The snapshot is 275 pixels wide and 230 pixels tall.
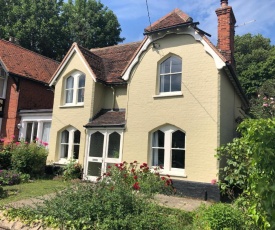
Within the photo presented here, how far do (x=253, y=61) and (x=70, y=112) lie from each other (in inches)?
1260

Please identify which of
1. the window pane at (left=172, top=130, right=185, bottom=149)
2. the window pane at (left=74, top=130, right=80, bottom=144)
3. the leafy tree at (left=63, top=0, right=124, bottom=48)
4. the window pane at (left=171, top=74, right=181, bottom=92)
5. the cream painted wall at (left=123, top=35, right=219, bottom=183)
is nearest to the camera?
the cream painted wall at (left=123, top=35, right=219, bottom=183)

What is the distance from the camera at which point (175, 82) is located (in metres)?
12.6

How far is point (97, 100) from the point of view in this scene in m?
15.2

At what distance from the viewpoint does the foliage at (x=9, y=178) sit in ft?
39.2

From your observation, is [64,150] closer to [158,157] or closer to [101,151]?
[101,151]

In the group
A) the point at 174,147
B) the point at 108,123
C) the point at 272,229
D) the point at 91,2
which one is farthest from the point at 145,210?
the point at 91,2

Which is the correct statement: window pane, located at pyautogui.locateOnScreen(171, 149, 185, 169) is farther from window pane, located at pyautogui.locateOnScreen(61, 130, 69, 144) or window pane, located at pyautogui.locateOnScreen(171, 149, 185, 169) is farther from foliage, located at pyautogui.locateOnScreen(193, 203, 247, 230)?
window pane, located at pyautogui.locateOnScreen(61, 130, 69, 144)

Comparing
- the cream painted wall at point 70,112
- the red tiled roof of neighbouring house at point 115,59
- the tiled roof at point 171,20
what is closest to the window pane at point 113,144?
Result: the cream painted wall at point 70,112

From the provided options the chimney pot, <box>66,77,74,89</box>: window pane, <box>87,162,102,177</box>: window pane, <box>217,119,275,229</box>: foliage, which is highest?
the chimney pot

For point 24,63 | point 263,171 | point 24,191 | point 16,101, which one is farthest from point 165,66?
point 24,63

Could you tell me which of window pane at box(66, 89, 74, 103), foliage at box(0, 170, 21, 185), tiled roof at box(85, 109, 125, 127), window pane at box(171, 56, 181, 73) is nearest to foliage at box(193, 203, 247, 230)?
window pane at box(171, 56, 181, 73)

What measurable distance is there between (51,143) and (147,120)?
271 inches

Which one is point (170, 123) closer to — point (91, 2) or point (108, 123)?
point (108, 123)

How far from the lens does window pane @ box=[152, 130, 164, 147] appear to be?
12.4m
